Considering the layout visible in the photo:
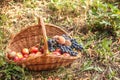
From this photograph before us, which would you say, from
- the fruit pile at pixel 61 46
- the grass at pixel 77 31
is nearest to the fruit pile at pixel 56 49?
the fruit pile at pixel 61 46

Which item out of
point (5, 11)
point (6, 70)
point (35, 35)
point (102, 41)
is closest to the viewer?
point (6, 70)

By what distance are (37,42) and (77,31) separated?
0.57 meters

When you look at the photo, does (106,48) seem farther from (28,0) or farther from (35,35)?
(28,0)

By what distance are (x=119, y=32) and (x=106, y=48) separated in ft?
1.08

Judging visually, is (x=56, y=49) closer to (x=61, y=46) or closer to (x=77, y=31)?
(x=61, y=46)

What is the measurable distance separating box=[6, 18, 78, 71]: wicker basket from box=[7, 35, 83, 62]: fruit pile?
0.07m

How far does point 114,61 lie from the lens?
3.07 m

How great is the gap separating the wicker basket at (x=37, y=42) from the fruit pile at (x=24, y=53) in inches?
2.9

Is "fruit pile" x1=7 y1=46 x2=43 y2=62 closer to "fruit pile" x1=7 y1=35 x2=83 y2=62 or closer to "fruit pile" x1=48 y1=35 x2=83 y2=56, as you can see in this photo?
"fruit pile" x1=7 y1=35 x2=83 y2=62

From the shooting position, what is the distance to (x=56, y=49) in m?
2.85

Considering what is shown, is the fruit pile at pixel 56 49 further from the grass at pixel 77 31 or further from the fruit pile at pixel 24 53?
the grass at pixel 77 31

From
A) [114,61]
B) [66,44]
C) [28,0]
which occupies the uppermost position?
[28,0]

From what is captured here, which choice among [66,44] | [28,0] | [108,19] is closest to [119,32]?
[108,19]

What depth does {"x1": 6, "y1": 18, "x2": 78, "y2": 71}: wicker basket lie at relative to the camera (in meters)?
2.61
